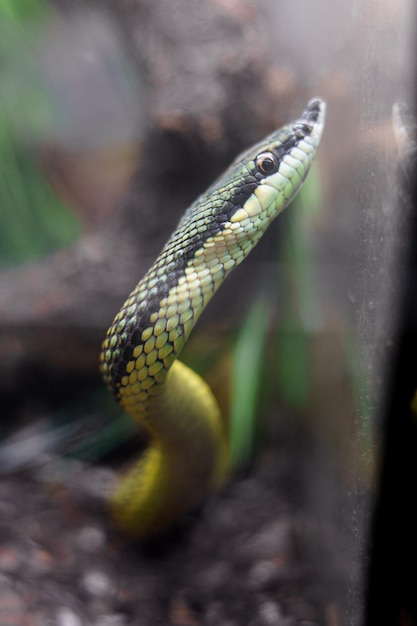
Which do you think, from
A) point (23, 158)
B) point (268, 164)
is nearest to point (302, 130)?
point (268, 164)

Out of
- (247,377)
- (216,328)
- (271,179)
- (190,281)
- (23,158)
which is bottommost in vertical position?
(247,377)

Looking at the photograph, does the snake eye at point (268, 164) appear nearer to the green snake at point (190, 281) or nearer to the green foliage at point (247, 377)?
the green snake at point (190, 281)

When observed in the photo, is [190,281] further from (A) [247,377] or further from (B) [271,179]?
(A) [247,377]

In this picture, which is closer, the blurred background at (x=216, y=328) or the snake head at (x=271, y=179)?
the snake head at (x=271, y=179)

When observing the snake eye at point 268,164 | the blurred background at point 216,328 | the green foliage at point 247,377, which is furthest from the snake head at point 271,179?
the green foliage at point 247,377

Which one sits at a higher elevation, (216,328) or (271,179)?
(271,179)

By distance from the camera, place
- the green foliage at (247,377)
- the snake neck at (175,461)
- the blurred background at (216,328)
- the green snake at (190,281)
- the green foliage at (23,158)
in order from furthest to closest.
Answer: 1. the green foliage at (23,158)
2. the green foliage at (247,377)
3. the blurred background at (216,328)
4. the snake neck at (175,461)
5. the green snake at (190,281)

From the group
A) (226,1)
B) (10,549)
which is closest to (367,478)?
(10,549)

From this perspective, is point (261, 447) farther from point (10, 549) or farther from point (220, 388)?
point (10, 549)
